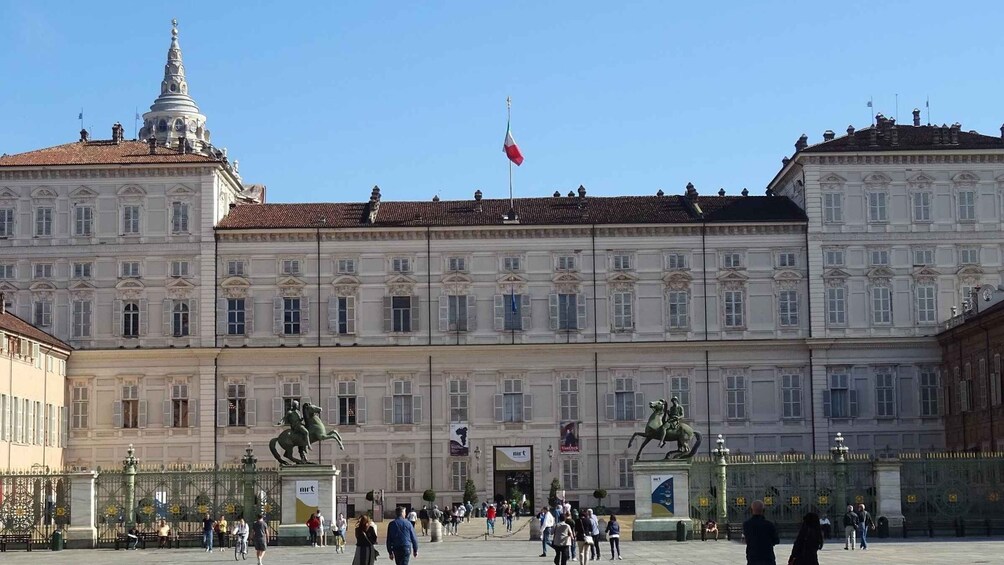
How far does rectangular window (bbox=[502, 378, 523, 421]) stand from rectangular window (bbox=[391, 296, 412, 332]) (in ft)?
17.0

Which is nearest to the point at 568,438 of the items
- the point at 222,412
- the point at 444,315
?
the point at 444,315

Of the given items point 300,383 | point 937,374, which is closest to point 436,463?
point 300,383

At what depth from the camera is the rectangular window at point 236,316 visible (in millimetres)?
69875

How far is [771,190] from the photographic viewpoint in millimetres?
77188

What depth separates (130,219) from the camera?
7019 cm

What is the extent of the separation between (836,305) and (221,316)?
91.8ft

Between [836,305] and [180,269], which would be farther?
[180,269]

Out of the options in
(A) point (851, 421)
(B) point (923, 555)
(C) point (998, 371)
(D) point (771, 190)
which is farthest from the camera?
(D) point (771, 190)

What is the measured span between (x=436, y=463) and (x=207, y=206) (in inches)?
618

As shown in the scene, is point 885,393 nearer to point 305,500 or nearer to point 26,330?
point 305,500

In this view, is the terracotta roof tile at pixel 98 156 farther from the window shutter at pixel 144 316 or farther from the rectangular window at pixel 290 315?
the rectangular window at pixel 290 315

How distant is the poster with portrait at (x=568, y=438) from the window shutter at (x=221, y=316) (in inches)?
631

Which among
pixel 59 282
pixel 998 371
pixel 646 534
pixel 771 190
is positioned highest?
pixel 771 190

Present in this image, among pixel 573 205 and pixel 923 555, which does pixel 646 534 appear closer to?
pixel 923 555
